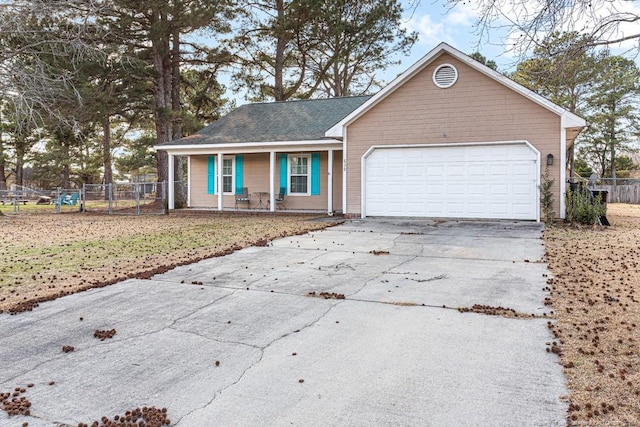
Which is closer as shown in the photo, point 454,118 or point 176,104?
point 454,118

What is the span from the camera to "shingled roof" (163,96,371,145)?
15.8 meters

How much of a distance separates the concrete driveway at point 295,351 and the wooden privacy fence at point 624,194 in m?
24.3

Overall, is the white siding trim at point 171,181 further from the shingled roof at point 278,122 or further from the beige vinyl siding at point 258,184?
the beige vinyl siding at point 258,184

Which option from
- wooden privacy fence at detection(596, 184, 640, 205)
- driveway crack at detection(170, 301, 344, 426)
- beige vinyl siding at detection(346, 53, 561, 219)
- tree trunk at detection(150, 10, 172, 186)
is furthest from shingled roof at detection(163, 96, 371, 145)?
wooden privacy fence at detection(596, 184, 640, 205)

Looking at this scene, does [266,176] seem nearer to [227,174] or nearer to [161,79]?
[227,174]

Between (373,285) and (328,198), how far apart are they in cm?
1000

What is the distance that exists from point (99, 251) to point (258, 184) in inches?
372

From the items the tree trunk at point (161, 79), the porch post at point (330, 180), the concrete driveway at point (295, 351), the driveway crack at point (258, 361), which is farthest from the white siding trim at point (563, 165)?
the tree trunk at point (161, 79)

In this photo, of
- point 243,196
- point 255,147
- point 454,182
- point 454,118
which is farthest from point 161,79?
point 454,182

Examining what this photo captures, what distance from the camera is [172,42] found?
2148 cm

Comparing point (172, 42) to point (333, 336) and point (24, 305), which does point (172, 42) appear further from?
point (333, 336)

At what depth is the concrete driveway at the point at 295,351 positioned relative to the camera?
262 centimetres

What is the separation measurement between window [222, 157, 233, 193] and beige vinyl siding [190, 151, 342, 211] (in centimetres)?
31

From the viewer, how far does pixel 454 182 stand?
40.9 feet
